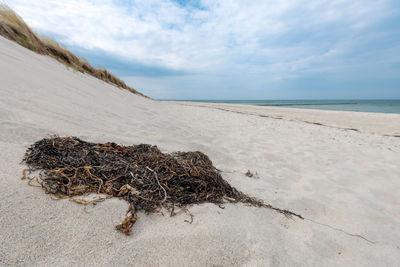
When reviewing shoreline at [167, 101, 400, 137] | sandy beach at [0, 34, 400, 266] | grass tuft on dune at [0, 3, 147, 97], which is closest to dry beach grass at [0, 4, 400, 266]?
sandy beach at [0, 34, 400, 266]

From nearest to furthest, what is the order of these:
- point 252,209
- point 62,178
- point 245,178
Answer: point 62,178 < point 252,209 < point 245,178

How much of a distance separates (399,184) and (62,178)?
3826 mm

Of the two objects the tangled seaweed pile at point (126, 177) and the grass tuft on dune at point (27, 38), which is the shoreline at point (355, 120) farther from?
the grass tuft on dune at point (27, 38)

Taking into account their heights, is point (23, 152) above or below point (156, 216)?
above

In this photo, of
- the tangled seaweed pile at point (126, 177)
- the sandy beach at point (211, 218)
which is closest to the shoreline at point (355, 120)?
the sandy beach at point (211, 218)

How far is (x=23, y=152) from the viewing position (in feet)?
5.08

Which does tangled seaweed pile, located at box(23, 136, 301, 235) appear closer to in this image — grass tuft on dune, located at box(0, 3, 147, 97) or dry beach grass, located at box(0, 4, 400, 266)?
dry beach grass, located at box(0, 4, 400, 266)

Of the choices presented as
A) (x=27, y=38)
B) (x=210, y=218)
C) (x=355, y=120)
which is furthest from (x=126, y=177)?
(x=355, y=120)

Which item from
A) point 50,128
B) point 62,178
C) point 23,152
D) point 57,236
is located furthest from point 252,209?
point 50,128

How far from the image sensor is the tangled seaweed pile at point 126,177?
4.37ft

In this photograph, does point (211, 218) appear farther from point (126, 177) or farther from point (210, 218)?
point (126, 177)

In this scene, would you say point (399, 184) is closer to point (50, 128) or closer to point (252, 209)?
point (252, 209)

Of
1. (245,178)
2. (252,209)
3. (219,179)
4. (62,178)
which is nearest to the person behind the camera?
(62,178)

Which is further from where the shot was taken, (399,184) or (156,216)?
(399,184)
